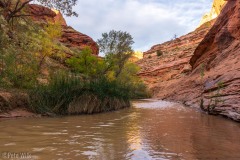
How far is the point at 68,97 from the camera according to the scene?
9.53m

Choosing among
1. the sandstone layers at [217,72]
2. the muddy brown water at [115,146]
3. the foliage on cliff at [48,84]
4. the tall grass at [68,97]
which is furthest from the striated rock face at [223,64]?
the tall grass at [68,97]

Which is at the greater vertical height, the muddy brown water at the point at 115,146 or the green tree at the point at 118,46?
the green tree at the point at 118,46

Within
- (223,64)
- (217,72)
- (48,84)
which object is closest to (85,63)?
(223,64)

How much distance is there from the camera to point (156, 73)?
4378cm

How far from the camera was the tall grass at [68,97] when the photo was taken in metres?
9.11

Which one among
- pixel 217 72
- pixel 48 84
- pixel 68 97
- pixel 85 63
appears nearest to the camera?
pixel 68 97

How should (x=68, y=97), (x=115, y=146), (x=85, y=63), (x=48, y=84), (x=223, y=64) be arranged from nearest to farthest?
1. (x=115, y=146)
2. (x=68, y=97)
3. (x=48, y=84)
4. (x=223, y=64)
5. (x=85, y=63)

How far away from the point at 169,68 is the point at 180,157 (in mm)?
39404

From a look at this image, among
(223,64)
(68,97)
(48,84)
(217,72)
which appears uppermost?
(223,64)

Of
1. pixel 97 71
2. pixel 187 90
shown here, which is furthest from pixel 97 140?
pixel 97 71

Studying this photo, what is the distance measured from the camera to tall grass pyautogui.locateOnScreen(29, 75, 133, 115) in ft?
29.9

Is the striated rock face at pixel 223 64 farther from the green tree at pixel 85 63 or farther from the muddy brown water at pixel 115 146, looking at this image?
the green tree at pixel 85 63

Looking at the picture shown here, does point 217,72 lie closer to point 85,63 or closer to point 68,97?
point 68,97

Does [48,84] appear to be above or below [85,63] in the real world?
below
